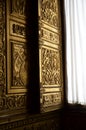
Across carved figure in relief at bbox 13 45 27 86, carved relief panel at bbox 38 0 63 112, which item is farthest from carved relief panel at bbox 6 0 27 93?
carved relief panel at bbox 38 0 63 112

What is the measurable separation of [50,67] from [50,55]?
14 cm

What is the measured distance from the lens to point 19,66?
2.24m

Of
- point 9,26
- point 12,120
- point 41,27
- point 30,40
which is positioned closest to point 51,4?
point 41,27

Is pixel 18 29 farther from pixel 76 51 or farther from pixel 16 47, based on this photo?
pixel 76 51

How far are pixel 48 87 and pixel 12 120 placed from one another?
67cm

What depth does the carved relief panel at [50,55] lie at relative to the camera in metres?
2.44

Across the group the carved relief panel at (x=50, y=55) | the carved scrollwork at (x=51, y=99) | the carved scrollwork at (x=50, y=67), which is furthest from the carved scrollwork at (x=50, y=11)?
the carved scrollwork at (x=51, y=99)

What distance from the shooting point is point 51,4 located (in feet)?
8.99

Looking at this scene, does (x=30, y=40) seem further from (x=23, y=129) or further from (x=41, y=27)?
(x=23, y=129)

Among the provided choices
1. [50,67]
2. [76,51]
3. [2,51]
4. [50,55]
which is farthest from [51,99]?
[2,51]

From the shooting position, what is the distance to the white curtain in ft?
8.91

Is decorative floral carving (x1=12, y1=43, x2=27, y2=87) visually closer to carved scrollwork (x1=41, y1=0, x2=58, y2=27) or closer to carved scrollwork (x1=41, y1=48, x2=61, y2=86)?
carved scrollwork (x1=41, y1=48, x2=61, y2=86)

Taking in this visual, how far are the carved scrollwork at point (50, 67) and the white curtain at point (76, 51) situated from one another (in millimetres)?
163

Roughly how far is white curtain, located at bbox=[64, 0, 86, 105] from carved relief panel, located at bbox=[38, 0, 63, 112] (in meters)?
0.11
